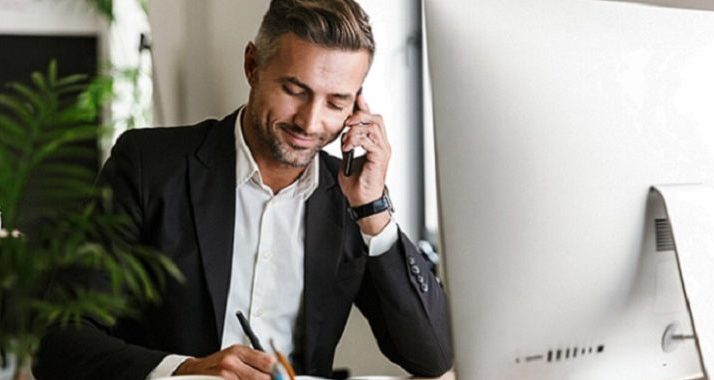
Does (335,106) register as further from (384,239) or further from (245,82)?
(245,82)

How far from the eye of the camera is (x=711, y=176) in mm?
1273

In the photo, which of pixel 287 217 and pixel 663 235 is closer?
pixel 663 235

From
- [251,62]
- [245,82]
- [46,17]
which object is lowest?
[46,17]

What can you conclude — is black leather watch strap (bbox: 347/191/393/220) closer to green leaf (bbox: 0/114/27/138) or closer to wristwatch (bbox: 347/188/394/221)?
wristwatch (bbox: 347/188/394/221)

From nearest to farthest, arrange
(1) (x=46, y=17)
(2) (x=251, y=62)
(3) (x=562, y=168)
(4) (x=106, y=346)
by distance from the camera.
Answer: (3) (x=562, y=168) → (4) (x=106, y=346) → (2) (x=251, y=62) → (1) (x=46, y=17)

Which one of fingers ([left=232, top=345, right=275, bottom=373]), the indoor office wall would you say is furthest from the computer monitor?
the indoor office wall

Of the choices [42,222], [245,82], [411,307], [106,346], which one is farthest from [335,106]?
[42,222]

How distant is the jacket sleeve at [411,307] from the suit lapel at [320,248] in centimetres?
9

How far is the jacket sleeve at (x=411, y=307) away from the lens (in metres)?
1.70

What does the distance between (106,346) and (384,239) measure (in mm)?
455

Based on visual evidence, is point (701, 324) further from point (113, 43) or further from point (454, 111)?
point (113, 43)

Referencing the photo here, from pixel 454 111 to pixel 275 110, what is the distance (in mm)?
763

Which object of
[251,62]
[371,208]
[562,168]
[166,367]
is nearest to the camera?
[562,168]

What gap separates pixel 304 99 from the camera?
6.01 ft
